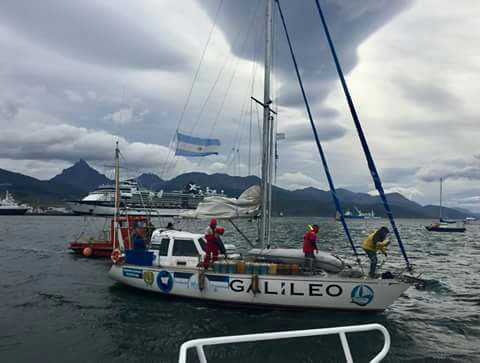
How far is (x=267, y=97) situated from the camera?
1512 centimetres

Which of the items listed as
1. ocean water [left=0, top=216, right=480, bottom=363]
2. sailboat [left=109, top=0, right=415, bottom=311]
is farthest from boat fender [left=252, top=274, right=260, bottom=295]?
ocean water [left=0, top=216, right=480, bottom=363]

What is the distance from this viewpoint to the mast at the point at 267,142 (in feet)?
48.5

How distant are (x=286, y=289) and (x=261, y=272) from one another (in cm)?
99

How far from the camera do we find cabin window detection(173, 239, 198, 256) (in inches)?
558

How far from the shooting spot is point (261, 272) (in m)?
12.5

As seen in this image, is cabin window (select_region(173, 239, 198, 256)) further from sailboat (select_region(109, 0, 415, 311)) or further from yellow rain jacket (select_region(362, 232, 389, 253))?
yellow rain jacket (select_region(362, 232, 389, 253))

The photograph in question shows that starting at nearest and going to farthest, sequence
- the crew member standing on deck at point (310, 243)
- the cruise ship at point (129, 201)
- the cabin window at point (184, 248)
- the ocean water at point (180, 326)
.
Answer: the ocean water at point (180, 326) < the crew member standing on deck at point (310, 243) < the cabin window at point (184, 248) < the cruise ship at point (129, 201)

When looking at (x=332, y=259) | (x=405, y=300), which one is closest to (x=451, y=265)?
(x=405, y=300)

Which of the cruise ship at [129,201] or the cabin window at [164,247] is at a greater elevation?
the cruise ship at [129,201]

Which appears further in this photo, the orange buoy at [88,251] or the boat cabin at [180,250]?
the orange buoy at [88,251]

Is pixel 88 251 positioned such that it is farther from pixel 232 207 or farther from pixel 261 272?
pixel 261 272

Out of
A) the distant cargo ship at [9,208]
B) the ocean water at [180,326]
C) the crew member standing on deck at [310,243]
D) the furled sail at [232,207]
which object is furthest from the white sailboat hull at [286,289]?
the distant cargo ship at [9,208]

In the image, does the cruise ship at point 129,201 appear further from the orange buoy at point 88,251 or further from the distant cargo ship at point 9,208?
the orange buoy at point 88,251

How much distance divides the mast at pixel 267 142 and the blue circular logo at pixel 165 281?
12.3 ft
